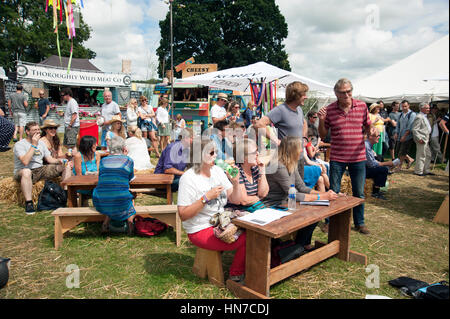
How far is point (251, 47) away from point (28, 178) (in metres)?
37.1

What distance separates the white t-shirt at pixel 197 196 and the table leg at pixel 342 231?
1485 millimetres

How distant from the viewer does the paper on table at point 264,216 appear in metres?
2.59

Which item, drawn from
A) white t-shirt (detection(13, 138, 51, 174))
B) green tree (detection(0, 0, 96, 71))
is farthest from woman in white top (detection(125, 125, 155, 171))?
green tree (detection(0, 0, 96, 71))

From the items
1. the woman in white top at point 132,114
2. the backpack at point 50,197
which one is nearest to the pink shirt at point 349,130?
the backpack at point 50,197

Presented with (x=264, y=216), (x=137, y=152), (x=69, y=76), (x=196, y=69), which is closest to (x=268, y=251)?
(x=264, y=216)

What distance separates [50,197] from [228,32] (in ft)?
122

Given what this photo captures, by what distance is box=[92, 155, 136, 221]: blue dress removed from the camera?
3648 millimetres

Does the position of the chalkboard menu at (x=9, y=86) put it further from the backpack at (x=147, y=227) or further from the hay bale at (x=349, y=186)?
the hay bale at (x=349, y=186)

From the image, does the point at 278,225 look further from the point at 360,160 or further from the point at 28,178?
the point at 28,178

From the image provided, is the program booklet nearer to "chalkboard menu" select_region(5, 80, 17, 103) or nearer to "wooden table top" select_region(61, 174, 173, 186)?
"wooden table top" select_region(61, 174, 173, 186)

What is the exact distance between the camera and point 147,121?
9.31m

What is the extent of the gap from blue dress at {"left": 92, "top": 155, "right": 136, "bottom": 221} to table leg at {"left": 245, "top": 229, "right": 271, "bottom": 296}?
1.78 m
